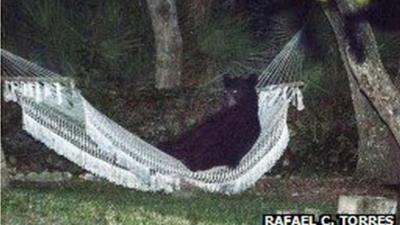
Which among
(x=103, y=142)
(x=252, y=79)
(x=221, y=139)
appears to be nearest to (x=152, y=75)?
(x=252, y=79)

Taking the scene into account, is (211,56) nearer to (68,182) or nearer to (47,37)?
(47,37)

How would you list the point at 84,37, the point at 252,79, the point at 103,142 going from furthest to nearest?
the point at 84,37, the point at 252,79, the point at 103,142

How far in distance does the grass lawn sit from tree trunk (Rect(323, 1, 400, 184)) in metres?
0.74

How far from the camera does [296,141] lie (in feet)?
25.6

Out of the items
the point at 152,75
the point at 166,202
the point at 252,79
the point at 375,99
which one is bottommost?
the point at 152,75

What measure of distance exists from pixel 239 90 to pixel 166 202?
2.22 m

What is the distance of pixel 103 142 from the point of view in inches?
227

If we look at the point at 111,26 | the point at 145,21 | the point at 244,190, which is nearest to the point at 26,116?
the point at 244,190

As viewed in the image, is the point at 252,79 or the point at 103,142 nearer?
the point at 103,142

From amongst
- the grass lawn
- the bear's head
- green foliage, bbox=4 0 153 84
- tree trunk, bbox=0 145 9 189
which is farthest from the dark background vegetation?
tree trunk, bbox=0 145 9 189

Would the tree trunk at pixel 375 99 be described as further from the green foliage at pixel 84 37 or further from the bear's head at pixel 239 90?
the green foliage at pixel 84 37

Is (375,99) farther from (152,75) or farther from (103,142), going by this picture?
(152,75)

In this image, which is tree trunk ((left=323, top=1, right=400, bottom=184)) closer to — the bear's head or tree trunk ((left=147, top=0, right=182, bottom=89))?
the bear's head

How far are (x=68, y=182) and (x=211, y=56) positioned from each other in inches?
84.6
